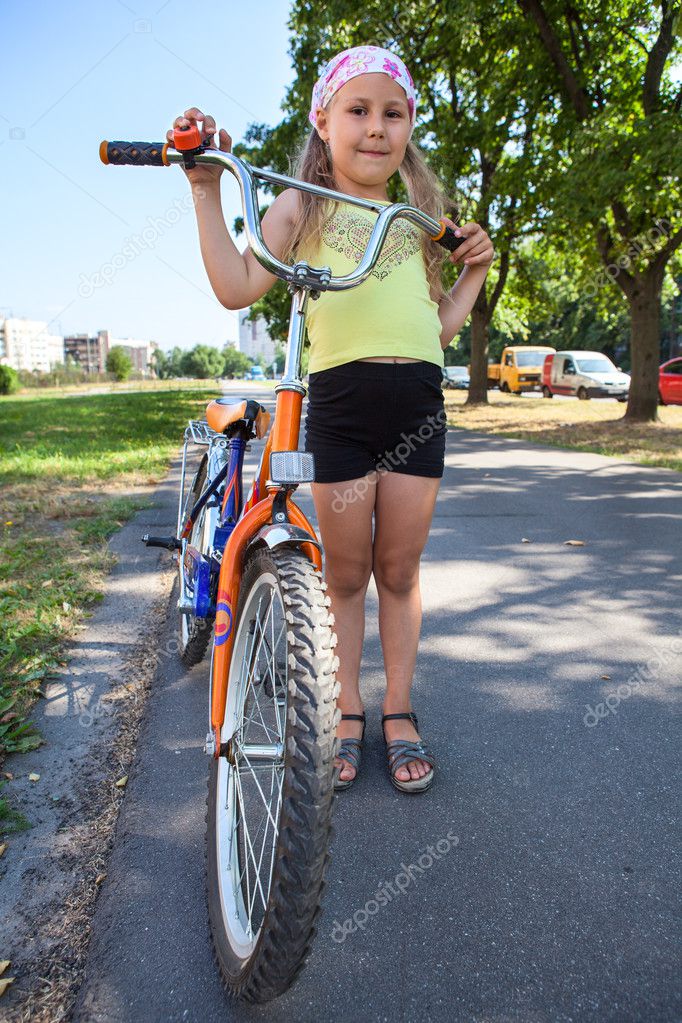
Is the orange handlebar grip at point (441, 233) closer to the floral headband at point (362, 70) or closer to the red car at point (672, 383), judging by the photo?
the floral headband at point (362, 70)

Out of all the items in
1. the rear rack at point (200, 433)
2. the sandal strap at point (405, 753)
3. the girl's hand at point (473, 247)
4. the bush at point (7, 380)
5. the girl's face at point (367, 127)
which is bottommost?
the bush at point (7, 380)

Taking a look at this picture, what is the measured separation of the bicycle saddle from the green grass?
1210mm

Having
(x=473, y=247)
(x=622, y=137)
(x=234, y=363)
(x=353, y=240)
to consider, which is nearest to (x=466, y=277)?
(x=473, y=247)

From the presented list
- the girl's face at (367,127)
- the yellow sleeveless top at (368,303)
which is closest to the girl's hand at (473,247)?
the yellow sleeveless top at (368,303)

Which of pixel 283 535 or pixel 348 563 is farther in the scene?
pixel 348 563

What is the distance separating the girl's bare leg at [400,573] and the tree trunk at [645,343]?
1246cm

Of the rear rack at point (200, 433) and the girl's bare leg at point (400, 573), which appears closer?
the girl's bare leg at point (400, 573)

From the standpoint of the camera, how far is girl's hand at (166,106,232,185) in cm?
167

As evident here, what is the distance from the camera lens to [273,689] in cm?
177

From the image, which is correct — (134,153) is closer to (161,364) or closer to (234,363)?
(161,364)

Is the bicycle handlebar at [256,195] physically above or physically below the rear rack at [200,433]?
above

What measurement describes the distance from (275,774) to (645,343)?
44.7 ft

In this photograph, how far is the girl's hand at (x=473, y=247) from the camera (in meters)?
2.13

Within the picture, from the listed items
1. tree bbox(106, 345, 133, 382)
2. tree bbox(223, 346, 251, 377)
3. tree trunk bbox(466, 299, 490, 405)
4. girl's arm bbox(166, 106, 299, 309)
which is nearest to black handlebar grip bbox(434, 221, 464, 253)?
girl's arm bbox(166, 106, 299, 309)
